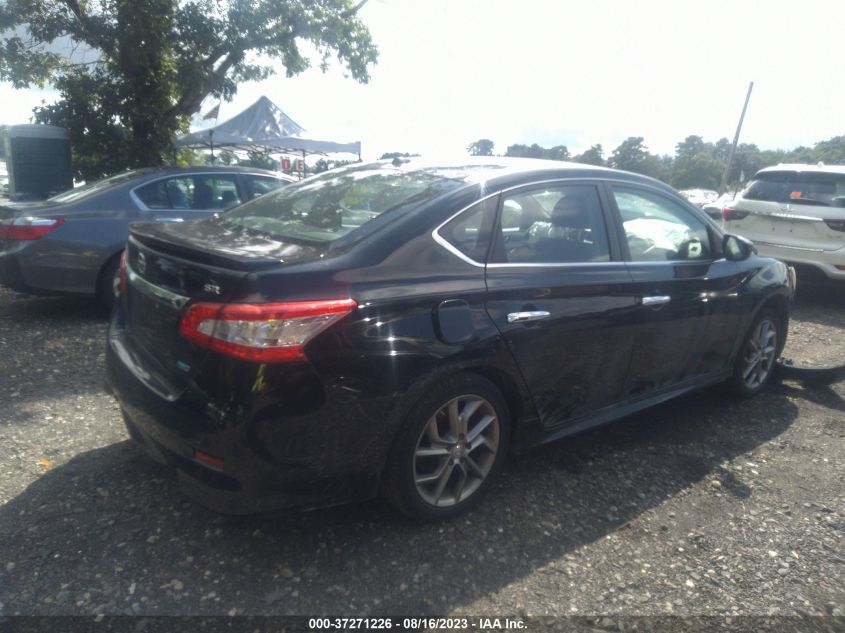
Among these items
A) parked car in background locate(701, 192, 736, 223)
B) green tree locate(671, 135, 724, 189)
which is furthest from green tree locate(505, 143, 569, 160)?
green tree locate(671, 135, 724, 189)

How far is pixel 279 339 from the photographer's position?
7.72 feet

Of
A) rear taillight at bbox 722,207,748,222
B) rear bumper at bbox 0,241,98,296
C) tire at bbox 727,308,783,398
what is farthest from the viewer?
rear taillight at bbox 722,207,748,222

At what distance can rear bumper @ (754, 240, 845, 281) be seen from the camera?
757 cm

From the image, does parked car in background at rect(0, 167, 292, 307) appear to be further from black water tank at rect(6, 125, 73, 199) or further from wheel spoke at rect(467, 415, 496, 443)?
black water tank at rect(6, 125, 73, 199)

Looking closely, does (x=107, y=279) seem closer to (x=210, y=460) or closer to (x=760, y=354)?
(x=210, y=460)

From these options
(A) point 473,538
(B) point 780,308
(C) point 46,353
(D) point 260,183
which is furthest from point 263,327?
(D) point 260,183

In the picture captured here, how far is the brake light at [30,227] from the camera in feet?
18.4

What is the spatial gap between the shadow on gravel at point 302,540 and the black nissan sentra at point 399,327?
0.79 ft

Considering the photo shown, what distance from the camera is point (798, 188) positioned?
26.1 ft

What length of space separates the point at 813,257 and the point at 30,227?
26.4 feet

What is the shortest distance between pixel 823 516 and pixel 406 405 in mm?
2187

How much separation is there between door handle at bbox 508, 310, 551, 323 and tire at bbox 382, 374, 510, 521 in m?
0.30

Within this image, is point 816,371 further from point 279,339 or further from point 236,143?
point 236,143

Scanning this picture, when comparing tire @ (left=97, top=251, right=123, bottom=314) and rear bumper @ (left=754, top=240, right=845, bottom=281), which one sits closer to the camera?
tire @ (left=97, top=251, right=123, bottom=314)
